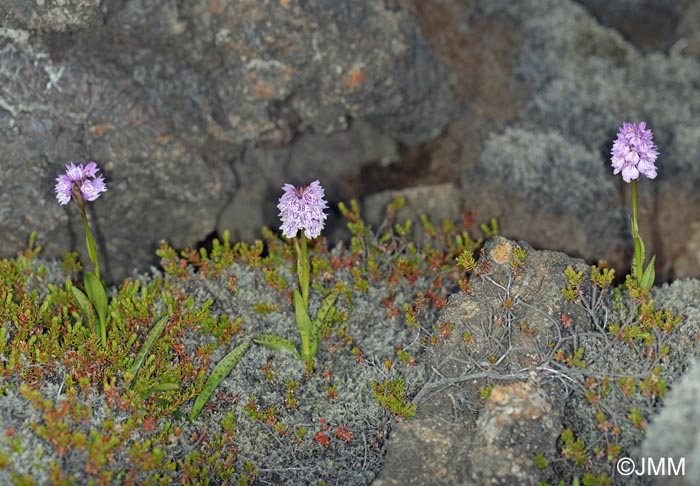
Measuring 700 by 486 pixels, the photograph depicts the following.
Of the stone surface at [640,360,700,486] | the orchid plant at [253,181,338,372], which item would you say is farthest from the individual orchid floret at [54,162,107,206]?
the stone surface at [640,360,700,486]

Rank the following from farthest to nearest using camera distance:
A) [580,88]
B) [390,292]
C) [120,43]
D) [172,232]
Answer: [580,88], [172,232], [120,43], [390,292]

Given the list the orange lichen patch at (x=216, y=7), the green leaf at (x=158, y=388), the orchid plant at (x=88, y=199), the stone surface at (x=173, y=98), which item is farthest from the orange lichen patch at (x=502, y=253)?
the orange lichen patch at (x=216, y=7)

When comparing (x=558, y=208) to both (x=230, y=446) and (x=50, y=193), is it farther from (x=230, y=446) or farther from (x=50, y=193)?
(x=50, y=193)

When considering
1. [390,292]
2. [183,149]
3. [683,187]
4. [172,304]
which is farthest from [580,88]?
[172,304]

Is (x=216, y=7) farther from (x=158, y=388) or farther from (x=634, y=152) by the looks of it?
(x=634, y=152)

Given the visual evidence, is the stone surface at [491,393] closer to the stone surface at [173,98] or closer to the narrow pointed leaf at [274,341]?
the narrow pointed leaf at [274,341]
